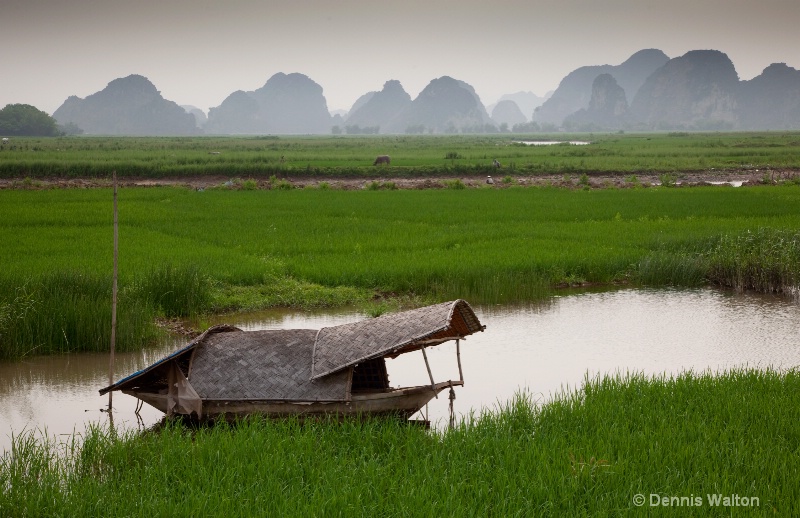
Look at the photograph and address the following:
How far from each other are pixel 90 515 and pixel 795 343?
7.14 m

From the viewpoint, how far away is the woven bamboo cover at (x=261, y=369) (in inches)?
211

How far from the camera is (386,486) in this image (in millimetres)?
4172

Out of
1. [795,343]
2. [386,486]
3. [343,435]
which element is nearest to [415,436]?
[343,435]

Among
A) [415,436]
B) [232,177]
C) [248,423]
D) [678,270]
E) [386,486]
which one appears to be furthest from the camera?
[232,177]

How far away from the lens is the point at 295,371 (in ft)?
18.0

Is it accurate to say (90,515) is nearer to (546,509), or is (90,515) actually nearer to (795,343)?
(546,509)

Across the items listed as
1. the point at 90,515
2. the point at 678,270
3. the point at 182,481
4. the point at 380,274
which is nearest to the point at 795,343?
the point at 678,270

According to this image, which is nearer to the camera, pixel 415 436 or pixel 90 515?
pixel 90 515

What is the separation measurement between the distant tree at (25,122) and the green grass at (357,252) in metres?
87.5

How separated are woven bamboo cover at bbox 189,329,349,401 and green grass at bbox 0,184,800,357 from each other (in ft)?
8.60

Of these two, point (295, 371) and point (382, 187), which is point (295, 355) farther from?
point (382, 187)

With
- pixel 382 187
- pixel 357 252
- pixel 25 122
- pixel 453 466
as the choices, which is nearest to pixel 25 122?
pixel 25 122

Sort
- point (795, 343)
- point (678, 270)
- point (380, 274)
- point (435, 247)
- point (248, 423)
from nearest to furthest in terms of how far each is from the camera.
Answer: point (248, 423) → point (795, 343) → point (380, 274) → point (678, 270) → point (435, 247)

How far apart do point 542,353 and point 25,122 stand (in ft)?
334
